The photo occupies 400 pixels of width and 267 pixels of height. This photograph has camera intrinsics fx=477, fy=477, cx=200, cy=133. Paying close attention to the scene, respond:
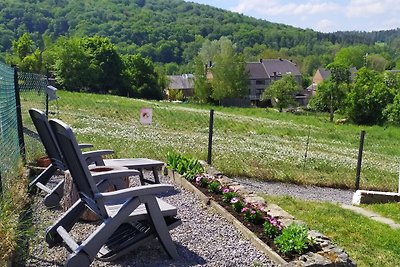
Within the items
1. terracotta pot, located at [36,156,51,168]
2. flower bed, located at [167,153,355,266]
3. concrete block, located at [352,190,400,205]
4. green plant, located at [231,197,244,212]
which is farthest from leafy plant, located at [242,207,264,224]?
concrete block, located at [352,190,400,205]

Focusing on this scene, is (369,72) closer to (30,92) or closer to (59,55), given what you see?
(59,55)

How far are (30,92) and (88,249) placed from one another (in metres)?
7.35

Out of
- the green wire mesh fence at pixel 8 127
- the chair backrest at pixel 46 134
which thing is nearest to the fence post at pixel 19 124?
the green wire mesh fence at pixel 8 127

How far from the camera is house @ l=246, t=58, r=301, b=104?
102 metres

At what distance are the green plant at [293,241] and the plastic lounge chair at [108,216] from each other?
3.70 feet

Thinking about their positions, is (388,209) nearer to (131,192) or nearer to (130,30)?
(131,192)

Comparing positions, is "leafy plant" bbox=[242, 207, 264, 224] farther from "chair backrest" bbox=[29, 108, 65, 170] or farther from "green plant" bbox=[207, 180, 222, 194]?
→ "chair backrest" bbox=[29, 108, 65, 170]

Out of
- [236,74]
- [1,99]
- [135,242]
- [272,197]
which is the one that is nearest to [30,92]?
[1,99]

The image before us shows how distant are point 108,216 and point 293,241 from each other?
1977 mm

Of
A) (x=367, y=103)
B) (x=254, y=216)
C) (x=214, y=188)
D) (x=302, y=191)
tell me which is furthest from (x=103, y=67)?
(x=254, y=216)

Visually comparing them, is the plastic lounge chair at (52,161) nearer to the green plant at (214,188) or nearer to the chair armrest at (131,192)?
the green plant at (214,188)

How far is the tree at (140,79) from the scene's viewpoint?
7069cm

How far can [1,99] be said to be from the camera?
690 centimetres

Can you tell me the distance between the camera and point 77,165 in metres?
4.26
